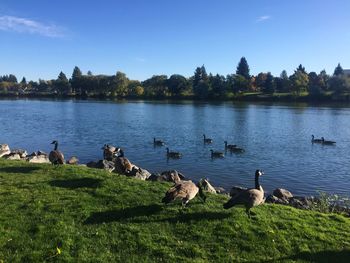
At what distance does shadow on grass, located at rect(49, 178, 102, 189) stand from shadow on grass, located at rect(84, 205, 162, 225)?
350 cm

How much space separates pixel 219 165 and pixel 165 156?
21.4ft

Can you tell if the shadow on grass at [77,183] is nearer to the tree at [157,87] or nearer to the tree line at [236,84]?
the tree line at [236,84]

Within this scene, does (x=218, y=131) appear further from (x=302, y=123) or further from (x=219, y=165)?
(x=219, y=165)

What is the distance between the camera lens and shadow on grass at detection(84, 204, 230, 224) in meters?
13.3

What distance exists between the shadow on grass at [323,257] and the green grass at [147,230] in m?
0.03

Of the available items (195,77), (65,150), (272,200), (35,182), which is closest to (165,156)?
(65,150)

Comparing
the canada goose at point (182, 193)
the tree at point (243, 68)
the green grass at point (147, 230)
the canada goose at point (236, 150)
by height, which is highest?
the tree at point (243, 68)

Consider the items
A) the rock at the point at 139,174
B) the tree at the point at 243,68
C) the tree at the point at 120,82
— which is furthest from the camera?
the tree at the point at 120,82

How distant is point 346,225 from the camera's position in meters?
14.5

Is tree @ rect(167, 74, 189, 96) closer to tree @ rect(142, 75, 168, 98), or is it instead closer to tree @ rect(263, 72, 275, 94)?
tree @ rect(142, 75, 168, 98)

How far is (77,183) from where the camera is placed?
58.8 ft

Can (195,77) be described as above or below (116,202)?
above

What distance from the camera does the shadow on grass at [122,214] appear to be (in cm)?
1323

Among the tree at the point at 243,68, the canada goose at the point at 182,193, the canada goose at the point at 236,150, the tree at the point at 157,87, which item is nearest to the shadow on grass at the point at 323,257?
the canada goose at the point at 182,193
